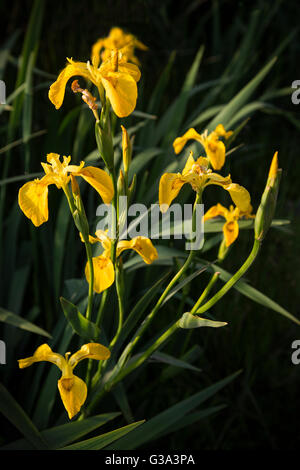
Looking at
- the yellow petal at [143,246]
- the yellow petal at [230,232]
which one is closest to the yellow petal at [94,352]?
the yellow petal at [143,246]

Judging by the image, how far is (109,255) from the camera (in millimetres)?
709

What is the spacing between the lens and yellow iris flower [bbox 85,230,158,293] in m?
0.67

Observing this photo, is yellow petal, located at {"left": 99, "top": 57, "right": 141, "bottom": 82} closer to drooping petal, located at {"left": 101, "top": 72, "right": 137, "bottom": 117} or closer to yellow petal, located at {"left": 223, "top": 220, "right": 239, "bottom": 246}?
drooping petal, located at {"left": 101, "top": 72, "right": 137, "bottom": 117}

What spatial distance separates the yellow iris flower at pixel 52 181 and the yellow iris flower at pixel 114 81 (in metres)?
0.08

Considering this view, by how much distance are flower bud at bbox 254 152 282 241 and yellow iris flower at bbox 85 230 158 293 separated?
142 millimetres

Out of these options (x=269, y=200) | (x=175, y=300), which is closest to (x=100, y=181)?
(x=269, y=200)

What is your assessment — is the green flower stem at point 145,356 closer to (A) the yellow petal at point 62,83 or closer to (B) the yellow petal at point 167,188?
(B) the yellow petal at point 167,188

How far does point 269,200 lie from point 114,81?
0.76 ft

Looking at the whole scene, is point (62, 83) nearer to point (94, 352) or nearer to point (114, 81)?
point (114, 81)

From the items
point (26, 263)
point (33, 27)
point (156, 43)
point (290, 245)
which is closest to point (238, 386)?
point (290, 245)

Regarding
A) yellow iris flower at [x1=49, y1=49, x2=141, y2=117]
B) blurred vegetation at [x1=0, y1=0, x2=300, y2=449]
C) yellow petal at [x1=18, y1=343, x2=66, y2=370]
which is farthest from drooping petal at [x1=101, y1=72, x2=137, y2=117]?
blurred vegetation at [x1=0, y1=0, x2=300, y2=449]

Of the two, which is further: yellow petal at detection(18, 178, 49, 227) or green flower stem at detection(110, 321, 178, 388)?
green flower stem at detection(110, 321, 178, 388)

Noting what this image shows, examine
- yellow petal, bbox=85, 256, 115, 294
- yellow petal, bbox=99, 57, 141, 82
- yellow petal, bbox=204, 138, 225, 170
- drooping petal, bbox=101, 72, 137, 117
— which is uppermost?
yellow petal, bbox=99, 57, 141, 82

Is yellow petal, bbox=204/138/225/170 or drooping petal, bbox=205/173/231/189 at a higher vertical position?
yellow petal, bbox=204/138/225/170
